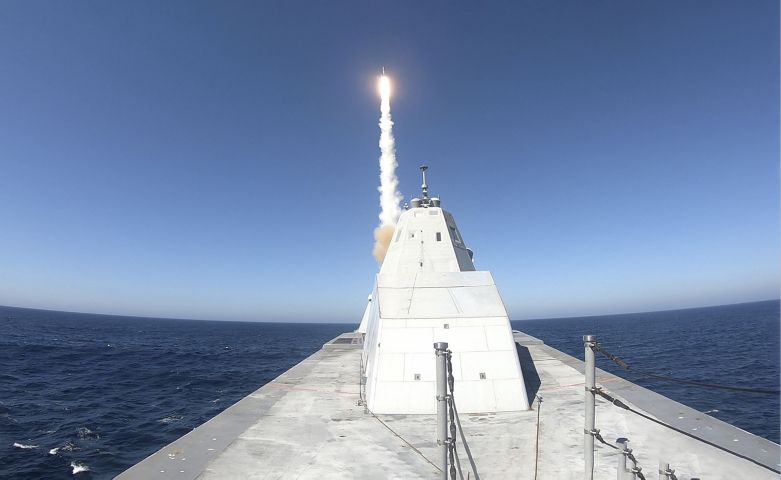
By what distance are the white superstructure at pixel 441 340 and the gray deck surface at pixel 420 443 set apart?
682 mm

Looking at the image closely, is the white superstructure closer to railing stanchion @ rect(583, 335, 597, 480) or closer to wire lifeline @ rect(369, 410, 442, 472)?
wire lifeline @ rect(369, 410, 442, 472)

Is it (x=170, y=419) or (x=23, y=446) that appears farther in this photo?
(x=170, y=419)

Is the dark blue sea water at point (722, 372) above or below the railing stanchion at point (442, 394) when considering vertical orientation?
below

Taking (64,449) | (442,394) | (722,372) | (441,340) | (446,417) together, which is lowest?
(722,372)

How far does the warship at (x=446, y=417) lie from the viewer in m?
10.3

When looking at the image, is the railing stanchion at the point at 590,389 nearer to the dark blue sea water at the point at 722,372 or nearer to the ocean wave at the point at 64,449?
the dark blue sea water at the point at 722,372

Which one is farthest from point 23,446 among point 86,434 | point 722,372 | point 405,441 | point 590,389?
point 722,372

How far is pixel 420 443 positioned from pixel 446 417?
7.51m

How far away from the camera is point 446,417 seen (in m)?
6.10

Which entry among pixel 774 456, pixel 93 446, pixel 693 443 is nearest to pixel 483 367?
pixel 693 443

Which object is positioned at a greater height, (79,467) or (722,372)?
(79,467)

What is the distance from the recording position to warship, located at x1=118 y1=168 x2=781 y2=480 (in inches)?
404

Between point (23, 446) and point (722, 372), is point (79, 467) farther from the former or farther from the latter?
point (722, 372)

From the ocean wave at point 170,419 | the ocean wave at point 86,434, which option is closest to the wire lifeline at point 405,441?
the ocean wave at point 170,419
